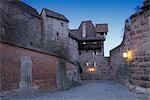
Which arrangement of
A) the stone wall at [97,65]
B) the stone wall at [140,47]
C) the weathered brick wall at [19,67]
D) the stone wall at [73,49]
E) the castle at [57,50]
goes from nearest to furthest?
the stone wall at [140,47] < the castle at [57,50] < the weathered brick wall at [19,67] < the stone wall at [73,49] < the stone wall at [97,65]

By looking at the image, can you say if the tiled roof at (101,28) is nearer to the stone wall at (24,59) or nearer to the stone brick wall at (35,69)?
the stone wall at (24,59)

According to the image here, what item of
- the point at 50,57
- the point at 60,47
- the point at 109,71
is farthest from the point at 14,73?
the point at 109,71

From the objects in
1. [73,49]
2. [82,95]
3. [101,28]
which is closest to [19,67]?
[82,95]

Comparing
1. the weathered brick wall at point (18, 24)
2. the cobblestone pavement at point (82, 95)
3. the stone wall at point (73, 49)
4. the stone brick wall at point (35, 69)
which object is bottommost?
the cobblestone pavement at point (82, 95)

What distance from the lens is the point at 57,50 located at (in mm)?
31406

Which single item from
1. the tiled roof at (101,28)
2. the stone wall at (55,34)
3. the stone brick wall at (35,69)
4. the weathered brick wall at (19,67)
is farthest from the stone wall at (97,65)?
the weathered brick wall at (19,67)

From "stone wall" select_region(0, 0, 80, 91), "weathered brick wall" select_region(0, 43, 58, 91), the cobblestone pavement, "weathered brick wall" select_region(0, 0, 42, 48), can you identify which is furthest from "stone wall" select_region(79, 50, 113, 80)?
"weathered brick wall" select_region(0, 43, 58, 91)

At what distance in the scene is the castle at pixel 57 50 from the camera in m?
6.11

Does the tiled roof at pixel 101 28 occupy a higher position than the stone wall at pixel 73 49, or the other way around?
the tiled roof at pixel 101 28

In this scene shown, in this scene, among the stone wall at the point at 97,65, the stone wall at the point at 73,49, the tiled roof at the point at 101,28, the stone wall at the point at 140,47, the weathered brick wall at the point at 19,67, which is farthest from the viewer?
the tiled roof at the point at 101,28

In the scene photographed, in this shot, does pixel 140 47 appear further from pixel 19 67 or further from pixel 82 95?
pixel 82 95

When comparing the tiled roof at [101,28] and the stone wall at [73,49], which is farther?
the tiled roof at [101,28]

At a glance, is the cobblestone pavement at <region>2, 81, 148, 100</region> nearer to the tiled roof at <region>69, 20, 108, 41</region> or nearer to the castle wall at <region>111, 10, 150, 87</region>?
the castle wall at <region>111, 10, 150, 87</region>

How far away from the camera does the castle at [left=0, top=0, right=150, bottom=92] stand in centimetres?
611
